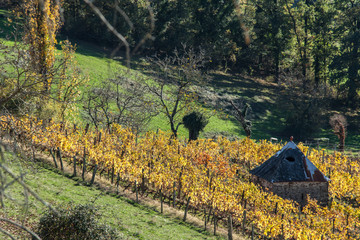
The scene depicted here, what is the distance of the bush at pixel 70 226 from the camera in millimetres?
11547

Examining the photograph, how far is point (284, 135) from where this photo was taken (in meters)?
43.1

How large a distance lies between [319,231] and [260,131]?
1050 inches

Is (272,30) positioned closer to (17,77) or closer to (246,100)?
(246,100)

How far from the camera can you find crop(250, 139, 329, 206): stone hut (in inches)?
899

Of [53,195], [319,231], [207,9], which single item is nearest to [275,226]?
[319,231]

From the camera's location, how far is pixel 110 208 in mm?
17359

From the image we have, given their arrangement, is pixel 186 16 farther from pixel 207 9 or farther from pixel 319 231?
pixel 319 231

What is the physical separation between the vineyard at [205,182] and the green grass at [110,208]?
49.6 inches

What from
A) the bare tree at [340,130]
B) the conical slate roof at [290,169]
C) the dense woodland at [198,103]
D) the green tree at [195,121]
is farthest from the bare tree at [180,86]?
the bare tree at [340,130]

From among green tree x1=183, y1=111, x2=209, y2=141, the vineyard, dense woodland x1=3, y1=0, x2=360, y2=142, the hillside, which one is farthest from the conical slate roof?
dense woodland x1=3, y1=0, x2=360, y2=142

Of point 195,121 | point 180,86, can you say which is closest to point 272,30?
point 195,121

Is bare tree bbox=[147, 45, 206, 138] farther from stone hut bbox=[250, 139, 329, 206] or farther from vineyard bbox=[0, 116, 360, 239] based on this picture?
stone hut bbox=[250, 139, 329, 206]

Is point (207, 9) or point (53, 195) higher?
point (207, 9)

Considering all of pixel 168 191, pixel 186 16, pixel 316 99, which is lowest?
pixel 168 191
